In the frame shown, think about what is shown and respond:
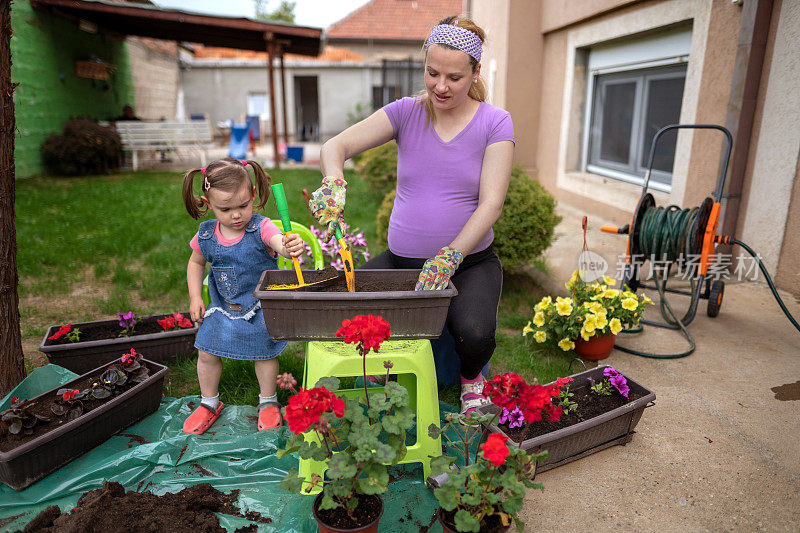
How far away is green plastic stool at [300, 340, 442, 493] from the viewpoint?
188 cm

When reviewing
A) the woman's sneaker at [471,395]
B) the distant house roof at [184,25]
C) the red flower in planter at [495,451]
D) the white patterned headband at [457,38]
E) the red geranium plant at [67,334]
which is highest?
the distant house roof at [184,25]

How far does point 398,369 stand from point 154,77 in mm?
17352

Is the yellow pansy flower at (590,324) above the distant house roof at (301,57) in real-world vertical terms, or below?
below

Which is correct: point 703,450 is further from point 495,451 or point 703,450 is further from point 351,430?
point 351,430

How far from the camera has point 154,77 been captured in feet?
53.4

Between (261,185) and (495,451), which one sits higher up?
(261,185)

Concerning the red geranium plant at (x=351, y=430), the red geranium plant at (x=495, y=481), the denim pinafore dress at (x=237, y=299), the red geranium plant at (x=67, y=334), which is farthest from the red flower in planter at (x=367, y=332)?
the red geranium plant at (x=67, y=334)

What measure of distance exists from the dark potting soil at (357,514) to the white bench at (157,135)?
11.1 meters

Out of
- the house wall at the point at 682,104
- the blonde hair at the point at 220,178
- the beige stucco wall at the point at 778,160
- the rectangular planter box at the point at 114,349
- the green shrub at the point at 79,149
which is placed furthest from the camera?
the green shrub at the point at 79,149

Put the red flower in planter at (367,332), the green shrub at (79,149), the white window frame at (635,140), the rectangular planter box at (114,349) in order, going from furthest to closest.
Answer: the green shrub at (79,149), the white window frame at (635,140), the rectangular planter box at (114,349), the red flower in planter at (367,332)

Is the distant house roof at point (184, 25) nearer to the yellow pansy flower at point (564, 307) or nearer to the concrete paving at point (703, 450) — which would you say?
the yellow pansy flower at point (564, 307)

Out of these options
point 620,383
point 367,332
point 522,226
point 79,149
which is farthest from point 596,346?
point 79,149

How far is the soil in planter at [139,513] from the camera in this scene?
5.38ft

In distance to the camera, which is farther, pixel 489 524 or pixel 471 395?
pixel 471 395
